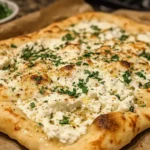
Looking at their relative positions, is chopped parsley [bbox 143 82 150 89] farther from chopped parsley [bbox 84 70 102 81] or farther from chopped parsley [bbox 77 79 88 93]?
chopped parsley [bbox 77 79 88 93]

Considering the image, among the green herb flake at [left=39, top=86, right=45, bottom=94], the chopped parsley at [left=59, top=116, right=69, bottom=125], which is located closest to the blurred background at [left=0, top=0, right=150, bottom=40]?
the green herb flake at [left=39, top=86, right=45, bottom=94]

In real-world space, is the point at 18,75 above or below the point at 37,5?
above

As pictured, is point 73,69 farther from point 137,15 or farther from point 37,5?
point 37,5

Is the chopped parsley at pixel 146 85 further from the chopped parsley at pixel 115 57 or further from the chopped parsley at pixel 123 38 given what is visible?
the chopped parsley at pixel 123 38

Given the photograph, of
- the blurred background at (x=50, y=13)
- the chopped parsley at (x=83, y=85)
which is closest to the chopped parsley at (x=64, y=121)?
the chopped parsley at (x=83, y=85)

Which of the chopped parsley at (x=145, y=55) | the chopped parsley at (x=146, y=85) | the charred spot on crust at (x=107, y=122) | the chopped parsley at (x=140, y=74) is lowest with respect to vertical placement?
the chopped parsley at (x=146, y=85)

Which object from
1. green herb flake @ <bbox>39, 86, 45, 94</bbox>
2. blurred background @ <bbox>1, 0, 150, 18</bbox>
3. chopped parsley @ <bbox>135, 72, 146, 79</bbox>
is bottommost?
blurred background @ <bbox>1, 0, 150, 18</bbox>

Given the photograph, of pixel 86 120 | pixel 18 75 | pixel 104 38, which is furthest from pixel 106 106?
pixel 104 38

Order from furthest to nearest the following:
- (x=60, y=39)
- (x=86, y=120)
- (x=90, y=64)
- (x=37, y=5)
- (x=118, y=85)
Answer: (x=37, y=5), (x=60, y=39), (x=90, y=64), (x=118, y=85), (x=86, y=120)
